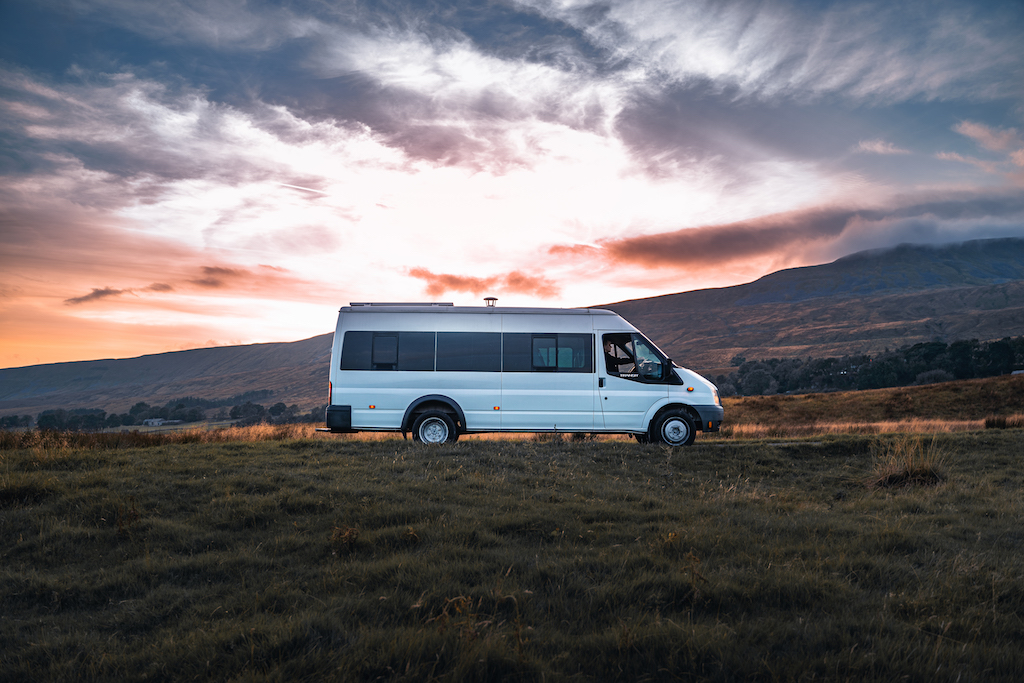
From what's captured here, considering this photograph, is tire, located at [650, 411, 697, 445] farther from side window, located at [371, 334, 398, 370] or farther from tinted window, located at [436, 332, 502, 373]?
side window, located at [371, 334, 398, 370]

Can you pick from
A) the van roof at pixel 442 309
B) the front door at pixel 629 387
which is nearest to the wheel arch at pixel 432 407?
the van roof at pixel 442 309

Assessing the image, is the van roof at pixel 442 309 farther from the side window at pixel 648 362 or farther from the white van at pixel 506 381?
the side window at pixel 648 362

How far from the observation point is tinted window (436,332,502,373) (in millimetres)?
13164

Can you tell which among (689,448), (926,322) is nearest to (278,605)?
(689,448)

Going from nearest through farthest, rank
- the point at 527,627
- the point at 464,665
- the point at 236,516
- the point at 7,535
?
1. the point at 464,665
2. the point at 527,627
3. the point at 7,535
4. the point at 236,516

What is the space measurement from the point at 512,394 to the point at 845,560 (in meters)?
8.51

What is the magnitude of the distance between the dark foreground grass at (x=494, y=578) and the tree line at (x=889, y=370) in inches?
2707

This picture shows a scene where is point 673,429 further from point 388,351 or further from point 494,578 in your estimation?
point 494,578

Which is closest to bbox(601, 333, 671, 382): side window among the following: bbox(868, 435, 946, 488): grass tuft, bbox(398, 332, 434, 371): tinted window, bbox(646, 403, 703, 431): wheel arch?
bbox(646, 403, 703, 431): wheel arch

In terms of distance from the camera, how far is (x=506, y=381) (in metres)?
13.1

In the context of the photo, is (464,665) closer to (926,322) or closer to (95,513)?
(95,513)

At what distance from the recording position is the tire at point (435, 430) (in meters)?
13.1

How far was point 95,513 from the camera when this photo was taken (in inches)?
263

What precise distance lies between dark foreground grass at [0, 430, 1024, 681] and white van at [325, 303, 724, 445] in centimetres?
400
